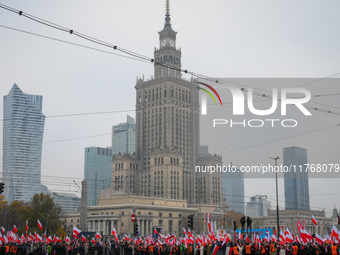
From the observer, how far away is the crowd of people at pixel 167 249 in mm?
32375

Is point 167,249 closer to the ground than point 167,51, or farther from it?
closer to the ground

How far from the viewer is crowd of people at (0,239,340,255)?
32375 mm

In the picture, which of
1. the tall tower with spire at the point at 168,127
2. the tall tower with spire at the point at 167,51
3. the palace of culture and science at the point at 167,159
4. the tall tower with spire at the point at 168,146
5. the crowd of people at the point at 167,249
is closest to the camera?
the crowd of people at the point at 167,249

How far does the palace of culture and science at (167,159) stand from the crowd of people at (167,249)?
4010 inches

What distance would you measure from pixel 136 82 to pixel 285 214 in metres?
82.1

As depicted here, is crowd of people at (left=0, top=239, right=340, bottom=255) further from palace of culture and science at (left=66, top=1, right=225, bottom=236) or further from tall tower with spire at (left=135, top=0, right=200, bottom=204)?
tall tower with spire at (left=135, top=0, right=200, bottom=204)

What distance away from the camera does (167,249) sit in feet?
142

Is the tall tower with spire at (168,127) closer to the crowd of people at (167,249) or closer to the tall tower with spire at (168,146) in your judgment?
the tall tower with spire at (168,146)

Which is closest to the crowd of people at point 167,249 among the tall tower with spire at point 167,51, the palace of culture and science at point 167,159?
the palace of culture and science at point 167,159

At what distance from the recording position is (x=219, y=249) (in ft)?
131

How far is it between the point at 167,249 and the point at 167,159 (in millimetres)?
122096

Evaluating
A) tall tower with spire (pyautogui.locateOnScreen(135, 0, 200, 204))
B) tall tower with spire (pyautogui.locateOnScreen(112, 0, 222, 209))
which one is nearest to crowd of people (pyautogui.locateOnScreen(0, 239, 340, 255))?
tall tower with spire (pyautogui.locateOnScreen(135, 0, 200, 204))

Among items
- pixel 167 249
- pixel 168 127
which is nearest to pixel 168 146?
pixel 168 127

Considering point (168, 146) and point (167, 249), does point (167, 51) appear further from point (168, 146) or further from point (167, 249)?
point (167, 249)
